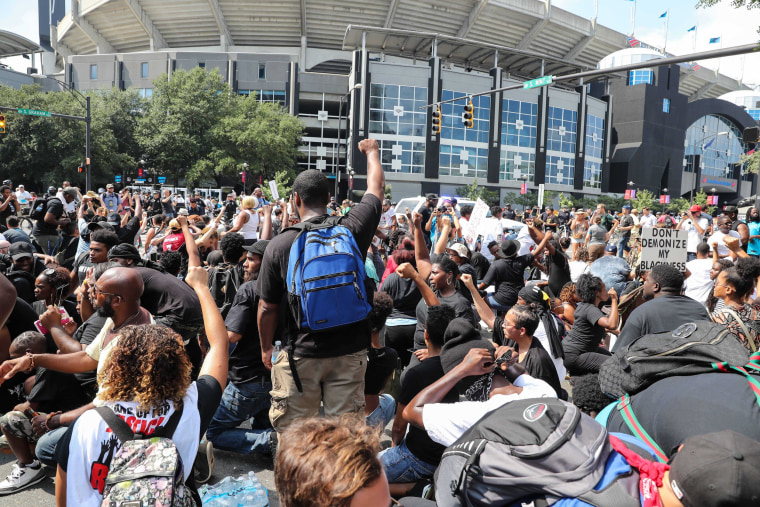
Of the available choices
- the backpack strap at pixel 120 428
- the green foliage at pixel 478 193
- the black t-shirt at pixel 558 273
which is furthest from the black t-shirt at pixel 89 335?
the green foliage at pixel 478 193

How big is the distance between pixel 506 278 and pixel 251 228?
490 cm

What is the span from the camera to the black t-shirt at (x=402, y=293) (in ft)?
18.0

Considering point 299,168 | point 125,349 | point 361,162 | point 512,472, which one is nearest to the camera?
point 512,472

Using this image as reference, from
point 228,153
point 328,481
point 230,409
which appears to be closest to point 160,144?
point 228,153

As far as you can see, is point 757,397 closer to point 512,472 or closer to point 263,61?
point 512,472

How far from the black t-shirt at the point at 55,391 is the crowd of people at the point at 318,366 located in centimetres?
1

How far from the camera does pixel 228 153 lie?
46906 mm

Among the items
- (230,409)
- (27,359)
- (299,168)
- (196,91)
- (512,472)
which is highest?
(196,91)

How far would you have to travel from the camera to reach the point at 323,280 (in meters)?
2.90

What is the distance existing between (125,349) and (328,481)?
112 centimetres

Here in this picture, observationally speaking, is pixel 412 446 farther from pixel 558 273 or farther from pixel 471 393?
pixel 558 273

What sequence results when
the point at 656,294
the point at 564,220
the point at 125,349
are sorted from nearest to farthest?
1. the point at 125,349
2. the point at 656,294
3. the point at 564,220

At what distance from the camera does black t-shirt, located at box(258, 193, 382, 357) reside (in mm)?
3044

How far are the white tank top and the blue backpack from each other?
6.64 meters
